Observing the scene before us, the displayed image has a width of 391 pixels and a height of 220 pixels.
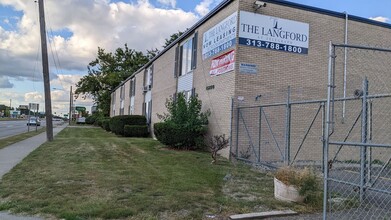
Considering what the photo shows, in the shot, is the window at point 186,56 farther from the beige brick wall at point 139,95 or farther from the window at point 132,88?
the window at point 132,88

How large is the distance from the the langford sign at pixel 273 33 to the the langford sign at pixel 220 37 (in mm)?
423

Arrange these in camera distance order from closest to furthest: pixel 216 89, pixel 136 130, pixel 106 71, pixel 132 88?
pixel 216 89
pixel 136 130
pixel 132 88
pixel 106 71

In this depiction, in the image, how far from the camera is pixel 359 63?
15.3m

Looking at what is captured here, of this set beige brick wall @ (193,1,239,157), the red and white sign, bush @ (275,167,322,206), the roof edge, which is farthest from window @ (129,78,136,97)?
bush @ (275,167,322,206)

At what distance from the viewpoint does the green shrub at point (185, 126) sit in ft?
50.5

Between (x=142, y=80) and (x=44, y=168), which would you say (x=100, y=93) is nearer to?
(x=142, y=80)

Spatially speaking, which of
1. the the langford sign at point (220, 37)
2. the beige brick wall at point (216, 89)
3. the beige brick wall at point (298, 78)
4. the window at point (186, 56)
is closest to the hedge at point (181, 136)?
the beige brick wall at point (216, 89)

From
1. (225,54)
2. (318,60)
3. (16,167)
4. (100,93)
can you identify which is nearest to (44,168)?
(16,167)

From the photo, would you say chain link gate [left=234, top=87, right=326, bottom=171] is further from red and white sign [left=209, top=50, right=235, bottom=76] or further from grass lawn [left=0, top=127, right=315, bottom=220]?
red and white sign [left=209, top=50, right=235, bottom=76]

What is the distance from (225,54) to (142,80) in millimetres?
18944

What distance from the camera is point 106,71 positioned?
6431 centimetres

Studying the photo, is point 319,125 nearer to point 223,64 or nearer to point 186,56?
point 223,64

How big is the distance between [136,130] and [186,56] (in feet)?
27.6

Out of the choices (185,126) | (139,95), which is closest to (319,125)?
(185,126)
